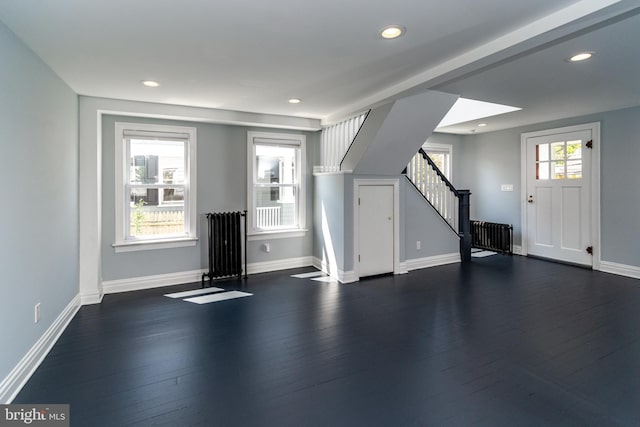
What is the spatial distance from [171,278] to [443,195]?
4.61 metres

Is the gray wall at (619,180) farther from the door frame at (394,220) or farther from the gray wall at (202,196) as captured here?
the gray wall at (202,196)

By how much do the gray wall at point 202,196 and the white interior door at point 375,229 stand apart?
1.31m

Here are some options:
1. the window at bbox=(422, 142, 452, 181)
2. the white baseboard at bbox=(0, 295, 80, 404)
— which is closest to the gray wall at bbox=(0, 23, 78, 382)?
the white baseboard at bbox=(0, 295, 80, 404)

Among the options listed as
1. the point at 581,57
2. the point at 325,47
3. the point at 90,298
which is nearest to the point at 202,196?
the point at 90,298

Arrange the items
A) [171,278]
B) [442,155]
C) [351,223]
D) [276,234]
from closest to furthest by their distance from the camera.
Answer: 1. [171,278]
2. [351,223]
3. [276,234]
4. [442,155]

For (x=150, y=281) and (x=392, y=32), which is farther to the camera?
(x=150, y=281)

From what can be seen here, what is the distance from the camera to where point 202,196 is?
4.99 meters

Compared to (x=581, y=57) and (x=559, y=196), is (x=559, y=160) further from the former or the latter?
(x=581, y=57)

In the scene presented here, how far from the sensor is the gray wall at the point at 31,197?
7.34 ft

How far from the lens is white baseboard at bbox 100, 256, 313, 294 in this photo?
4.48 m

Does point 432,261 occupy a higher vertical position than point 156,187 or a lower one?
lower

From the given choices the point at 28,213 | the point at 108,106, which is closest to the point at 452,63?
the point at 28,213

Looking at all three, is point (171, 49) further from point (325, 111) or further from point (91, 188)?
point (325, 111)

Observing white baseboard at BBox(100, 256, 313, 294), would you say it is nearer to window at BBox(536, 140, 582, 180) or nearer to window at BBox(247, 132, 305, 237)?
window at BBox(247, 132, 305, 237)
